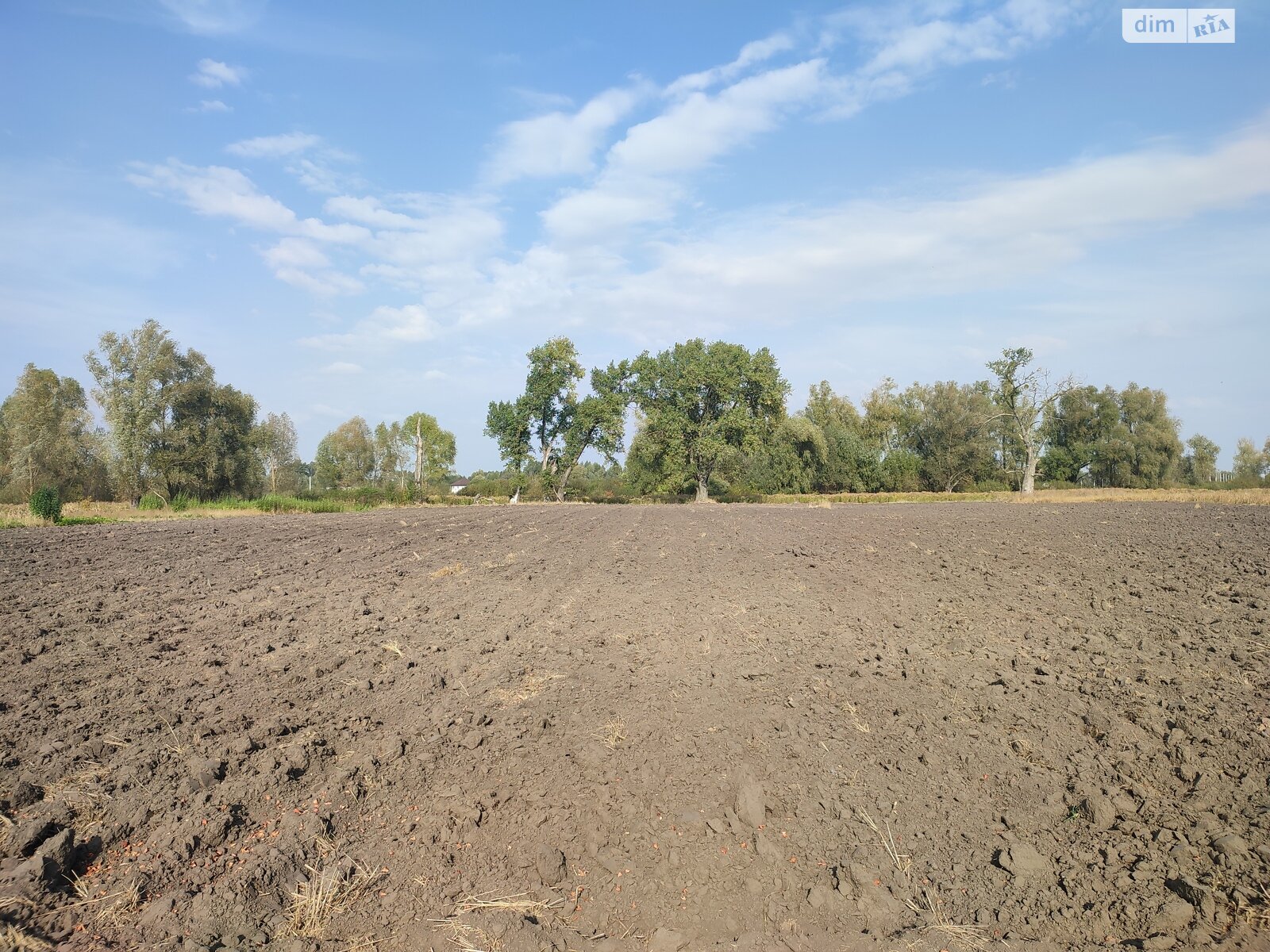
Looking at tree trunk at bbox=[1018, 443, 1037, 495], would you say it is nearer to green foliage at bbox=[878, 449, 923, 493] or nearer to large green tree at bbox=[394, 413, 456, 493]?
green foliage at bbox=[878, 449, 923, 493]

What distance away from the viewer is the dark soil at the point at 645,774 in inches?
144

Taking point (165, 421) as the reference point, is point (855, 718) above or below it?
below

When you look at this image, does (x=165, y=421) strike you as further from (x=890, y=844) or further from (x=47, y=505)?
(x=890, y=844)

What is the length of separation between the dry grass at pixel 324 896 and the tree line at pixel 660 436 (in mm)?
49465

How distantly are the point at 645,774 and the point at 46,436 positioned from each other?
58.2 m

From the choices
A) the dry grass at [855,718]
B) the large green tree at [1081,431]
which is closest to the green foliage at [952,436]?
the large green tree at [1081,431]

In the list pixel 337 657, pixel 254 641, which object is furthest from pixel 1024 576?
pixel 254 641

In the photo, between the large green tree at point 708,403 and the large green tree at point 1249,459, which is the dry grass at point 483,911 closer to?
the large green tree at point 708,403

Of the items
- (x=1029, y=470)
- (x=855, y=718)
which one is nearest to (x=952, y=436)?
(x=1029, y=470)

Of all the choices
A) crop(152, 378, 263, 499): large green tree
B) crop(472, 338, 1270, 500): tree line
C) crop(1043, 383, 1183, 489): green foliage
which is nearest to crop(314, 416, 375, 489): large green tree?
crop(472, 338, 1270, 500): tree line

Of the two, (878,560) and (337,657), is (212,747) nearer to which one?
(337,657)

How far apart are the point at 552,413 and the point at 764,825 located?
70.5m

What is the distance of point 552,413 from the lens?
73.9 m

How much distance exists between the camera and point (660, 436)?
65.5m
